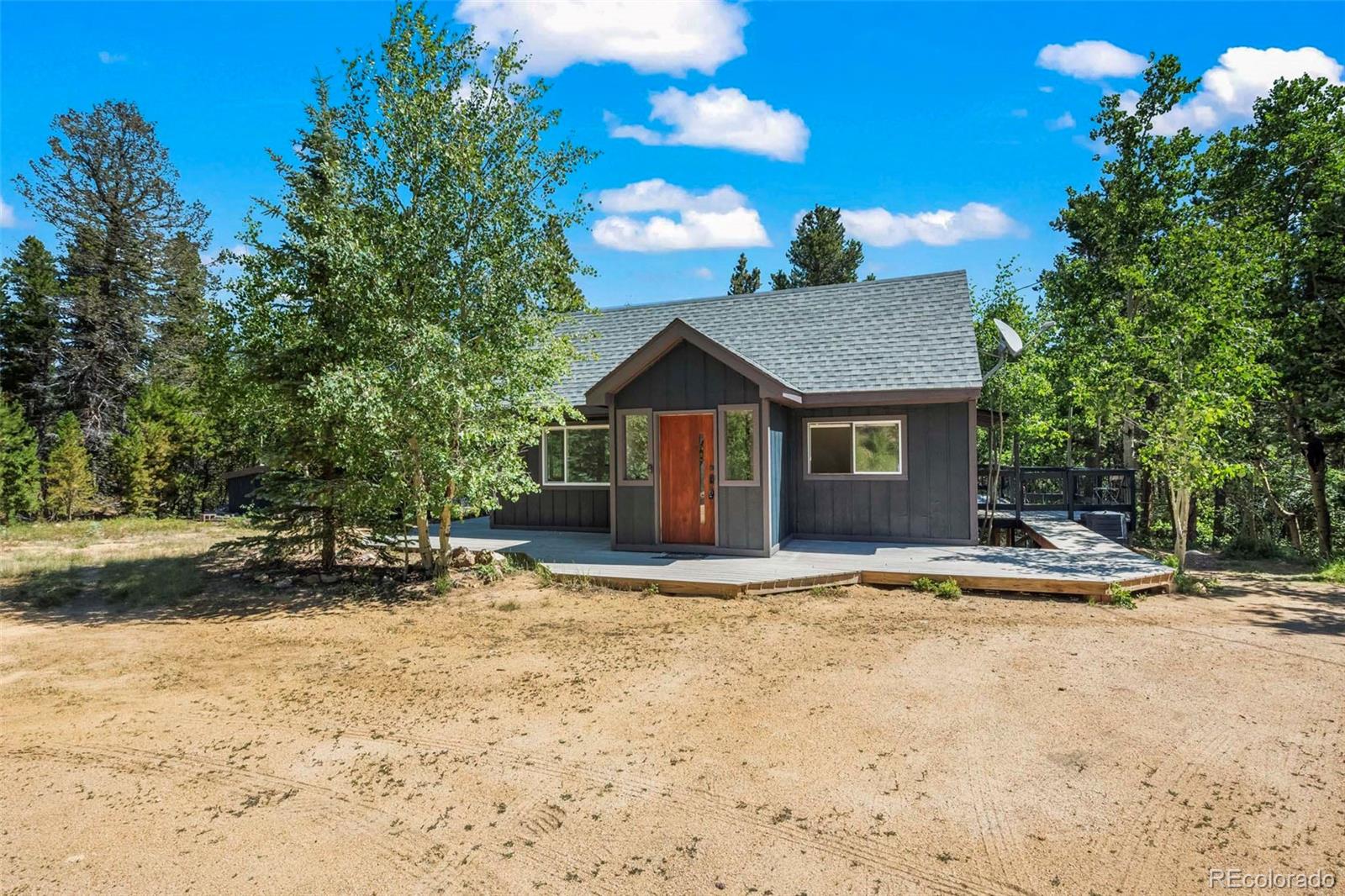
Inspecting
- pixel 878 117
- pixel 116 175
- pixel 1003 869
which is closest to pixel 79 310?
pixel 116 175

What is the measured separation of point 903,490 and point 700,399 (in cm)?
350

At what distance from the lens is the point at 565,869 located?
279cm

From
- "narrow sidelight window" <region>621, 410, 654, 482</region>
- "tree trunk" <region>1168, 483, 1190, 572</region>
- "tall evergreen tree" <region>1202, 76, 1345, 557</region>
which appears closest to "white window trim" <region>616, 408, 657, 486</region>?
"narrow sidelight window" <region>621, 410, 654, 482</region>

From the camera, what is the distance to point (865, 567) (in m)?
8.60

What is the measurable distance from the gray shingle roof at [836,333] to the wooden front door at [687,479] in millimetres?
1890

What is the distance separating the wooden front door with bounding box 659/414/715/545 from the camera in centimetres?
968

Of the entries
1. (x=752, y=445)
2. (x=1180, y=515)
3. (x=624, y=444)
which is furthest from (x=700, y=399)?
(x=1180, y=515)

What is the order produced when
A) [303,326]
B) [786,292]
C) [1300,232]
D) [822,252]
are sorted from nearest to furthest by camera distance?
[303,326], [1300,232], [786,292], [822,252]

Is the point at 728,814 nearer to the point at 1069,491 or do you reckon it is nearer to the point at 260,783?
the point at 260,783

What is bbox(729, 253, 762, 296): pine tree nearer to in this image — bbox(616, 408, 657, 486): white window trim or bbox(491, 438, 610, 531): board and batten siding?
bbox(491, 438, 610, 531): board and batten siding

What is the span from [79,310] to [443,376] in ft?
55.5

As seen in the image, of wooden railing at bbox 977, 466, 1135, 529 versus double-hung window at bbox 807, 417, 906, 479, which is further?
wooden railing at bbox 977, 466, 1135, 529

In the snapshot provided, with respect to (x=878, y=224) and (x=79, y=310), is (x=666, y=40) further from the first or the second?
(x=878, y=224)

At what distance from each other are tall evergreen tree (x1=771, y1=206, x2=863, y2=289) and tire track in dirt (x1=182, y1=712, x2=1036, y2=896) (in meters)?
31.1
